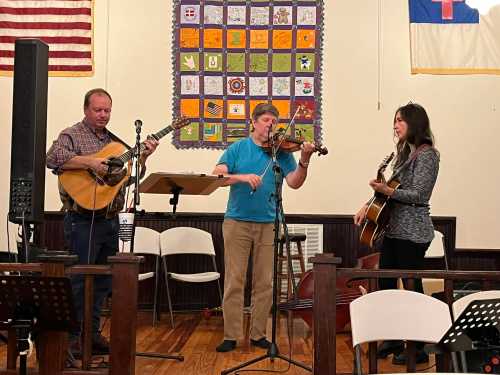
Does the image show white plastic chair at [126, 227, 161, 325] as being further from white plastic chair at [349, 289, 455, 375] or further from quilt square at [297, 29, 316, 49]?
white plastic chair at [349, 289, 455, 375]

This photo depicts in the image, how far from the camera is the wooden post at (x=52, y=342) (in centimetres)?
349

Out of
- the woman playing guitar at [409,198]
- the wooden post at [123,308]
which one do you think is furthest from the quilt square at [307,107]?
the wooden post at [123,308]

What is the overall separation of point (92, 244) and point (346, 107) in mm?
3503

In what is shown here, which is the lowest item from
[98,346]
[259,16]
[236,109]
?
[98,346]

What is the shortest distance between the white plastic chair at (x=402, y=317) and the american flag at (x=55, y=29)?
4.93 meters

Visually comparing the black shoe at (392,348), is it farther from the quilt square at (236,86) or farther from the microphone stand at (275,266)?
the quilt square at (236,86)

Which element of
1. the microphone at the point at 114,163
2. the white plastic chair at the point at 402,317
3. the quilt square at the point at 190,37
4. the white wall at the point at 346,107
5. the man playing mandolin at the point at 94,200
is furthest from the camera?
the quilt square at the point at 190,37

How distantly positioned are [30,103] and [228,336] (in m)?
2.12

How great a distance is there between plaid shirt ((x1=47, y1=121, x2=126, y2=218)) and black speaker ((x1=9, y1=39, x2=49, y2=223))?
0.24 m

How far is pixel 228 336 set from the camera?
197 inches

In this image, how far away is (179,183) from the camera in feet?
14.8

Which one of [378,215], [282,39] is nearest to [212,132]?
[282,39]

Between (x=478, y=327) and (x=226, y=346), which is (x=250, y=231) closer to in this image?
(x=226, y=346)

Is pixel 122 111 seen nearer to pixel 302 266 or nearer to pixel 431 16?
pixel 302 266
